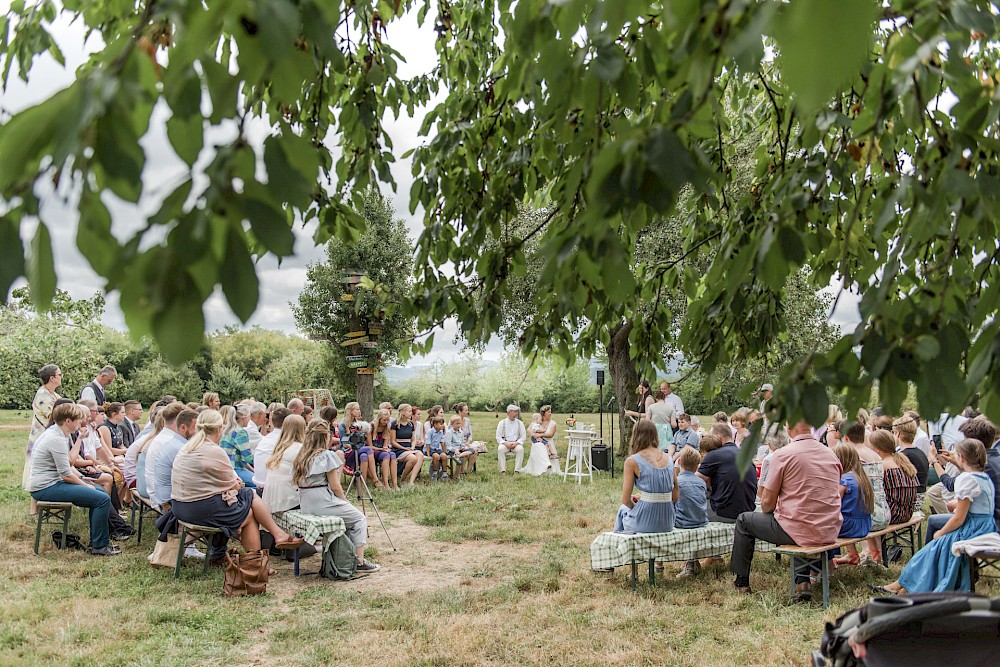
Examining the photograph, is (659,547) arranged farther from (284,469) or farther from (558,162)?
(558,162)

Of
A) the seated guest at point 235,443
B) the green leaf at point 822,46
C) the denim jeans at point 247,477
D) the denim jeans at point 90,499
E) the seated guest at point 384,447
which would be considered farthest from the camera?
the seated guest at point 384,447

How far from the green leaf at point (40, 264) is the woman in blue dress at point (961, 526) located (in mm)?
6159

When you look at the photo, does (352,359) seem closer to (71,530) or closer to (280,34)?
(71,530)

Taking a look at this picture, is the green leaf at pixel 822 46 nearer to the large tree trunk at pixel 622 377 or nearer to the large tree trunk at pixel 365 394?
the large tree trunk at pixel 622 377

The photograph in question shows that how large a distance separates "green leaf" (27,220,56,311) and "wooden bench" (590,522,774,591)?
20.4 ft

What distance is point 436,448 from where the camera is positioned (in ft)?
45.8

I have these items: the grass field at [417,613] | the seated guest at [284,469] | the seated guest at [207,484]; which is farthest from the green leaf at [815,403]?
the seated guest at [284,469]

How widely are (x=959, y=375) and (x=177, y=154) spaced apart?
4.40 ft

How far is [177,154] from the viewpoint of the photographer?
36.2 inches

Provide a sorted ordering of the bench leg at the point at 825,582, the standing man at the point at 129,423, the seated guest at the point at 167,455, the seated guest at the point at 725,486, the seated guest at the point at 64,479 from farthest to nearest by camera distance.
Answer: the standing man at the point at 129,423 < the seated guest at the point at 64,479 < the seated guest at the point at 167,455 < the seated guest at the point at 725,486 < the bench leg at the point at 825,582

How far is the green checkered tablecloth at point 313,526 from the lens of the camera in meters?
7.16

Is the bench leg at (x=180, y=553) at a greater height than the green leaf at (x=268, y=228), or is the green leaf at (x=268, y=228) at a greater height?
the green leaf at (x=268, y=228)

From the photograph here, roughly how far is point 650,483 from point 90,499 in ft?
18.4

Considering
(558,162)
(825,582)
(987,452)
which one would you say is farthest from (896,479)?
(558,162)
